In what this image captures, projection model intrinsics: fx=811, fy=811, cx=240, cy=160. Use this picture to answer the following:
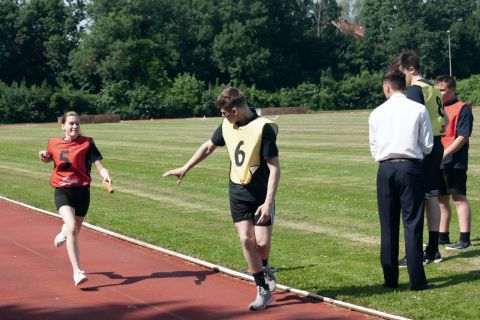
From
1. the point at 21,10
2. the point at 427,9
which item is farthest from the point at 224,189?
the point at 427,9

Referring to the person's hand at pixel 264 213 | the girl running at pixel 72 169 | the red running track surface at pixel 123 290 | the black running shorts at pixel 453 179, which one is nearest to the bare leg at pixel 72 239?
the girl running at pixel 72 169

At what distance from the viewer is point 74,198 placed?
8.77 meters

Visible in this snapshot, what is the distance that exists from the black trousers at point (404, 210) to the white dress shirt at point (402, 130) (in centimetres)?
10

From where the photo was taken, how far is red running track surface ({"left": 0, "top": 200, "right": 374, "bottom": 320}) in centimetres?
738

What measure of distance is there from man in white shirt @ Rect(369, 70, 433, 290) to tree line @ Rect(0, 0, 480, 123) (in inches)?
2736

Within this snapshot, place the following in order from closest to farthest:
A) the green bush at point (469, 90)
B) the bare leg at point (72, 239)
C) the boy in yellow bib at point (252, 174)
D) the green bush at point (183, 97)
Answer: the boy in yellow bib at point (252, 174)
the bare leg at point (72, 239)
the green bush at point (183, 97)
the green bush at point (469, 90)

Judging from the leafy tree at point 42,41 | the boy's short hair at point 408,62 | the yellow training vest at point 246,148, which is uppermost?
the leafy tree at point 42,41

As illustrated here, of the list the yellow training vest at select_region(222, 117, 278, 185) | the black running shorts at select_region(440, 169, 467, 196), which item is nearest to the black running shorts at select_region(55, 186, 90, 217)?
the yellow training vest at select_region(222, 117, 278, 185)

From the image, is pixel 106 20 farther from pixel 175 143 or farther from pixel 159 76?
pixel 175 143

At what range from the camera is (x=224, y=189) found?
17.1 m

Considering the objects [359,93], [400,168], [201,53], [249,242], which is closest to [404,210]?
[400,168]

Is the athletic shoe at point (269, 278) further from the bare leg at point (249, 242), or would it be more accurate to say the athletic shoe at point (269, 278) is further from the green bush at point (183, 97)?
the green bush at point (183, 97)

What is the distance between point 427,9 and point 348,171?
9127cm

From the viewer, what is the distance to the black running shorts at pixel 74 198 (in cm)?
874
